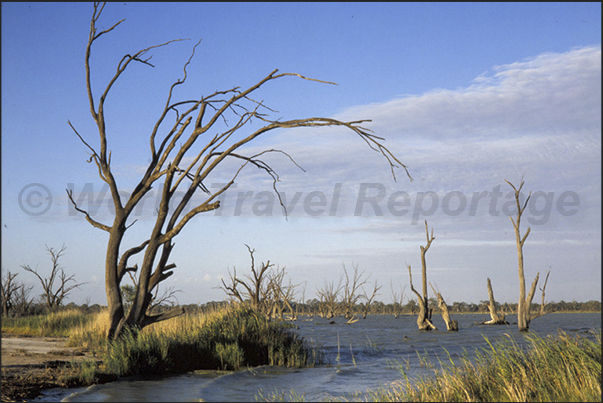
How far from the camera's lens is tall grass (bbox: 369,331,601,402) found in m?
7.15

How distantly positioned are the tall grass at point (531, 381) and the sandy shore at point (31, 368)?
5663mm

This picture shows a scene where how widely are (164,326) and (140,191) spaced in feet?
17.0

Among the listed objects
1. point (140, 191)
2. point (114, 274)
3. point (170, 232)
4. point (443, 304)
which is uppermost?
point (140, 191)

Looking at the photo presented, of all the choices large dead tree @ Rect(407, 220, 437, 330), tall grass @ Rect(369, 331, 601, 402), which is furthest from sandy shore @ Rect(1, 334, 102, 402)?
large dead tree @ Rect(407, 220, 437, 330)

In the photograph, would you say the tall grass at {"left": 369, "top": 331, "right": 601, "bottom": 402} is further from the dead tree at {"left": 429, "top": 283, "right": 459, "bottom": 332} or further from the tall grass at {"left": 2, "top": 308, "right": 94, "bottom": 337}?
the dead tree at {"left": 429, "top": 283, "right": 459, "bottom": 332}

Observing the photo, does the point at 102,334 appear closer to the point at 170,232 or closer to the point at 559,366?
the point at 170,232

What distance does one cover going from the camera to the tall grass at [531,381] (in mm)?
7148

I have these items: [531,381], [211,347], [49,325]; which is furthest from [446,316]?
[531,381]

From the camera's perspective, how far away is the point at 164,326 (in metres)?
16.4

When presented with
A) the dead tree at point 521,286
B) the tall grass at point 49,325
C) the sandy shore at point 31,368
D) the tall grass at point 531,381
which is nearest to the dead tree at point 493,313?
the dead tree at point 521,286

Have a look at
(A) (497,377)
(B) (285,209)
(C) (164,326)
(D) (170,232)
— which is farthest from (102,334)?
(A) (497,377)

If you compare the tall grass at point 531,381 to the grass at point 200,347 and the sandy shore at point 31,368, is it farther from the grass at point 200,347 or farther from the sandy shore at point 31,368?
the sandy shore at point 31,368

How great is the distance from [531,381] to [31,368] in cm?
965

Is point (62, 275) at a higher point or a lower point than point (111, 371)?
higher
